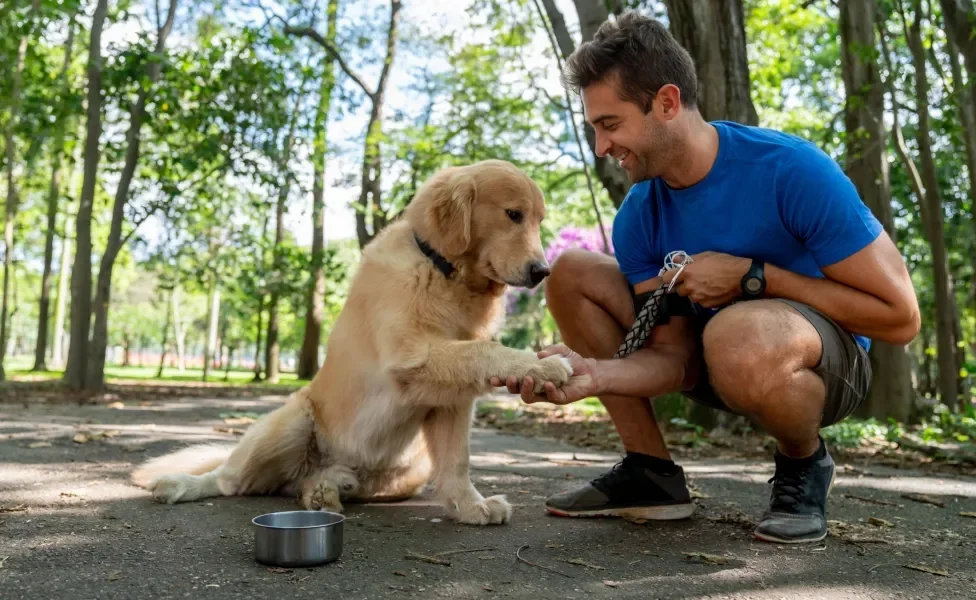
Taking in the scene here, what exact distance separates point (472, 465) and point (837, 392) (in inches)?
105

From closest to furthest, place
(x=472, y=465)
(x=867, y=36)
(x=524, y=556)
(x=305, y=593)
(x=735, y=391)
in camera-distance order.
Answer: (x=305, y=593) < (x=524, y=556) < (x=735, y=391) < (x=472, y=465) < (x=867, y=36)

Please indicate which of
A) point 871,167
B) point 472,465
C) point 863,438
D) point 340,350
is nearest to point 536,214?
point 340,350

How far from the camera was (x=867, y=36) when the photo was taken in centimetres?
767

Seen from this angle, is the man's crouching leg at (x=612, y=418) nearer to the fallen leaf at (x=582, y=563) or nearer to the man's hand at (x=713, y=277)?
the man's hand at (x=713, y=277)

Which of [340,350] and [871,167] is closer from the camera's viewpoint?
[340,350]

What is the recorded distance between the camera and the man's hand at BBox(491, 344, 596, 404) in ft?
8.65

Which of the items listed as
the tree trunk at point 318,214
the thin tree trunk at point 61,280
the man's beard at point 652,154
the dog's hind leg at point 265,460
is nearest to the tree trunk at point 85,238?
the tree trunk at point 318,214

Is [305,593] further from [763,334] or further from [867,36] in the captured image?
[867,36]

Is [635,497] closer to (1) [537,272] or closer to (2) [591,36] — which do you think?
(1) [537,272]

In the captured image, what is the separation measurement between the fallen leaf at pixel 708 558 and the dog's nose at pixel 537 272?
1319 mm

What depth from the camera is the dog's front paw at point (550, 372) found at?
8.69 ft

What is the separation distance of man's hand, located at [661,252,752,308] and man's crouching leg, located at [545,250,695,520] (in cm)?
43

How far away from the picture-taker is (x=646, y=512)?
2992mm

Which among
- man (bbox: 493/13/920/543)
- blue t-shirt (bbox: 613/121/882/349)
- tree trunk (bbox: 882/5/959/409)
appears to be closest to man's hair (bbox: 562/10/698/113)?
man (bbox: 493/13/920/543)
